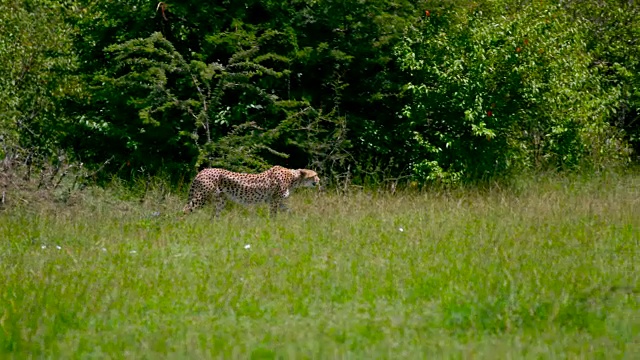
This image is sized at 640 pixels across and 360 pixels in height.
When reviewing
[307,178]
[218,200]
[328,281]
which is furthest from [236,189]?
[328,281]

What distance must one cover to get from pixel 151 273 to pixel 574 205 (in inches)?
267

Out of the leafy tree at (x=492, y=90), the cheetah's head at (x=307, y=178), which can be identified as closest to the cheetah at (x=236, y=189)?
the cheetah's head at (x=307, y=178)

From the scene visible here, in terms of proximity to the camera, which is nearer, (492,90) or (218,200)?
(218,200)

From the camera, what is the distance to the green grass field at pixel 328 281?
25.9 ft

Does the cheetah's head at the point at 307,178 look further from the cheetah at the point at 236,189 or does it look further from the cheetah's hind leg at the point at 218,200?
the cheetah's hind leg at the point at 218,200

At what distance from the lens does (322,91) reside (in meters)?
19.2

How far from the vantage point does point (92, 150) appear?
1878cm

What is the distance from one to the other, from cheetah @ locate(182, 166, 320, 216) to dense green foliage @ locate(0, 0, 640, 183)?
199 cm

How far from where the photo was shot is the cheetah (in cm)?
1477

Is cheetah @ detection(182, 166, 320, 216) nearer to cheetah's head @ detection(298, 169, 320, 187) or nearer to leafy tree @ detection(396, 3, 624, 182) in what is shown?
cheetah's head @ detection(298, 169, 320, 187)

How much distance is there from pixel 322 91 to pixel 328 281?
9.72 m

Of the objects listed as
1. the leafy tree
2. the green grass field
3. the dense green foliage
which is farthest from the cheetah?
the leafy tree

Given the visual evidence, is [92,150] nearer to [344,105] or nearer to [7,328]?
[344,105]

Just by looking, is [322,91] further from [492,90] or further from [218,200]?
[218,200]
